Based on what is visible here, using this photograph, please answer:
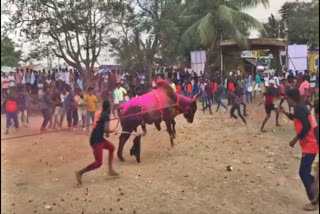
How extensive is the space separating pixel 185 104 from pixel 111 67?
2956mm

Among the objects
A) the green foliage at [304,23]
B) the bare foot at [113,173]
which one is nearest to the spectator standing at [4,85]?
the green foliage at [304,23]

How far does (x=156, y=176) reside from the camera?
5.88 metres

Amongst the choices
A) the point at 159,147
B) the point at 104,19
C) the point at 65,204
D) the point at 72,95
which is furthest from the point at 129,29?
the point at 159,147

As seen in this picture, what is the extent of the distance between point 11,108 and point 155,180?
2964 millimetres

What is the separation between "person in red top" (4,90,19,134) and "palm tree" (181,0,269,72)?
2.08 m

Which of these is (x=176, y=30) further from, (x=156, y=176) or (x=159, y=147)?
(x=159, y=147)

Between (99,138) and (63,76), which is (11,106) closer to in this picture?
(63,76)

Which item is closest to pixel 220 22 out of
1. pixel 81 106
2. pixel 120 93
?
pixel 120 93

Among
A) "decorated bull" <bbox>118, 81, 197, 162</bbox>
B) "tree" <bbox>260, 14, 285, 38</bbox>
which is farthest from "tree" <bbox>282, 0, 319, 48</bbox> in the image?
"decorated bull" <bbox>118, 81, 197, 162</bbox>

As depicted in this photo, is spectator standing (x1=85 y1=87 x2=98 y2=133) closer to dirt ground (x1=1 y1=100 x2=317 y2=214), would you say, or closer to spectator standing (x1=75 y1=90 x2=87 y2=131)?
spectator standing (x1=75 y1=90 x2=87 y2=131)

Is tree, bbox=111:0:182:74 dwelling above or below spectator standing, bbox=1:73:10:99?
above

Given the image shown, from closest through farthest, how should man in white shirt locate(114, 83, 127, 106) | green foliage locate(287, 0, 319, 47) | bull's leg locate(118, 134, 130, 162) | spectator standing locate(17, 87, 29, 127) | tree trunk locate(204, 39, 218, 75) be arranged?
green foliage locate(287, 0, 319, 47) → spectator standing locate(17, 87, 29, 127) → man in white shirt locate(114, 83, 127, 106) → tree trunk locate(204, 39, 218, 75) → bull's leg locate(118, 134, 130, 162)

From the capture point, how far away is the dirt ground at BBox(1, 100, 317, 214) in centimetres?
473

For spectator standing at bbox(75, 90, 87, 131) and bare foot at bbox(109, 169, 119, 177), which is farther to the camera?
bare foot at bbox(109, 169, 119, 177)
